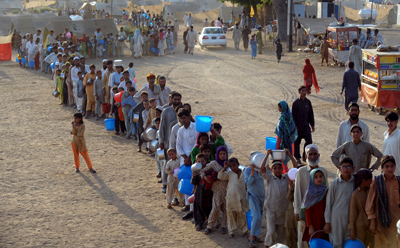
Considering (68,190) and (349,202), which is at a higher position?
(349,202)

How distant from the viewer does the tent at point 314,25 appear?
2757cm

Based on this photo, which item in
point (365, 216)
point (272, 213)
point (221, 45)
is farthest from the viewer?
point (221, 45)

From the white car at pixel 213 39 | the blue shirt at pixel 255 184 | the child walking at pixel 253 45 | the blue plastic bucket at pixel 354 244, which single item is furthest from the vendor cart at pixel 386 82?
the white car at pixel 213 39

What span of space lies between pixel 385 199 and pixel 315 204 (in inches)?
27.9

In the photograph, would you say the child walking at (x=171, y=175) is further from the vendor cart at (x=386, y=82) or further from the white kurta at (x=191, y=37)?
the white kurta at (x=191, y=37)

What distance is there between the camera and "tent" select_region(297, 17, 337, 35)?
2757 cm

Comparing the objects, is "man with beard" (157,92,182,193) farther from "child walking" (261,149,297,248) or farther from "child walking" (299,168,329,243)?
"child walking" (299,168,329,243)

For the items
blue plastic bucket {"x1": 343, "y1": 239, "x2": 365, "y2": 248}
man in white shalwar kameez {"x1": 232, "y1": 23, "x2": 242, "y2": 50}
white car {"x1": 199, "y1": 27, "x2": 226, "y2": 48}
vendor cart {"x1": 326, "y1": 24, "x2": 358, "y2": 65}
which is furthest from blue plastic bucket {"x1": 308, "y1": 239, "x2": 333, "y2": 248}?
white car {"x1": 199, "y1": 27, "x2": 226, "y2": 48}

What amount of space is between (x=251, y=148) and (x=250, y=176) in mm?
4408

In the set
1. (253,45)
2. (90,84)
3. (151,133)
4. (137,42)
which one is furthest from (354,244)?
(137,42)

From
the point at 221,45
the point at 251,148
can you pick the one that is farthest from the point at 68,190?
the point at 221,45

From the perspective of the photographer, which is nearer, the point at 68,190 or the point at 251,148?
the point at 68,190

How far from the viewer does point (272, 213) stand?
6465mm

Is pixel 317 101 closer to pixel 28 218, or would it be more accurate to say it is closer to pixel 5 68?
Result: pixel 28 218
